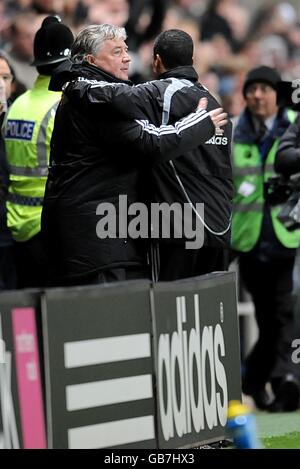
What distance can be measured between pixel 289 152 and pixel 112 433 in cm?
430

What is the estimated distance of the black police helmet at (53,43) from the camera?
1006 centimetres

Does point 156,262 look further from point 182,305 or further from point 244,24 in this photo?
point 244,24

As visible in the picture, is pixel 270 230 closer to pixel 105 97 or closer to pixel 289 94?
pixel 289 94

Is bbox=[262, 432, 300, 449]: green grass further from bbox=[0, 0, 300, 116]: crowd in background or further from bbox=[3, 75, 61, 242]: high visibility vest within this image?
bbox=[0, 0, 300, 116]: crowd in background

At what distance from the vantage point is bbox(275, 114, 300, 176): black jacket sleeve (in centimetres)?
1080

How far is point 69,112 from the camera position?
850cm

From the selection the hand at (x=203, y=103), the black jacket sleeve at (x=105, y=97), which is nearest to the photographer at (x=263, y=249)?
the hand at (x=203, y=103)

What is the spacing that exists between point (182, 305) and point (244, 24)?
1062 centimetres

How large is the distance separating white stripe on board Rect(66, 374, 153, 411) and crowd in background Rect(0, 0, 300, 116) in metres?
4.87

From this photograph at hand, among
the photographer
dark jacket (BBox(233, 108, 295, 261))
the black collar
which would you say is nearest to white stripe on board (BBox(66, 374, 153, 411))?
the black collar

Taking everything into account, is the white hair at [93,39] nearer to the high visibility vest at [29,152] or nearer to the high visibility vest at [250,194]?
the high visibility vest at [29,152]

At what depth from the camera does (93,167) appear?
845 centimetres

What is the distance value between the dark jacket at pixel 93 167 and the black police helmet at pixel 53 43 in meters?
1.49

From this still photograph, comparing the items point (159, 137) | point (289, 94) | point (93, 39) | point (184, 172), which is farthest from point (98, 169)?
Answer: point (289, 94)
